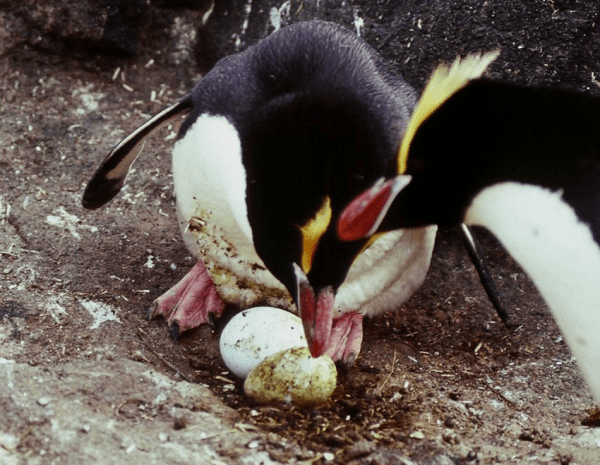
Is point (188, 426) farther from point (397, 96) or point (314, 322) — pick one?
point (397, 96)

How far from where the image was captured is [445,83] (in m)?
1.40

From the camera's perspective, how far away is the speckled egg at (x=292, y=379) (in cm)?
161

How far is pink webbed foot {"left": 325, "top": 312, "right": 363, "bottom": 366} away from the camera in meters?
1.94

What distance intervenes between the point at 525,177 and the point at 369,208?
28cm

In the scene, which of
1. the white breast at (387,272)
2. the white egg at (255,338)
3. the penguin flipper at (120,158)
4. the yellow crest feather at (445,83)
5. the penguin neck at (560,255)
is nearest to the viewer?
the penguin neck at (560,255)

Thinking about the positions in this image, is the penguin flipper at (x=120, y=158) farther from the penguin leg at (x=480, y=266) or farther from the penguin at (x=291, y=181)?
the penguin leg at (x=480, y=266)

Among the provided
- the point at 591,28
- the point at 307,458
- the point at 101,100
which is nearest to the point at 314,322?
the point at 307,458

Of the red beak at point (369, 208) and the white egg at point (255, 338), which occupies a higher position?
the red beak at point (369, 208)

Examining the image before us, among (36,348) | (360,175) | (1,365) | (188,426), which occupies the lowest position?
(36,348)

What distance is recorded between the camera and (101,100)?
10.2 feet

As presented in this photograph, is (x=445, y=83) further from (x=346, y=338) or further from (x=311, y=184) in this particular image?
(x=346, y=338)

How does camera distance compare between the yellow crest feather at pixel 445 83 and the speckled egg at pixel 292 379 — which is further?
the speckled egg at pixel 292 379

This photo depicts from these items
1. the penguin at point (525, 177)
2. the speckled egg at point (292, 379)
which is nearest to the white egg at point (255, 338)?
the speckled egg at point (292, 379)

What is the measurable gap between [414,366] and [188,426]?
74 centimetres
